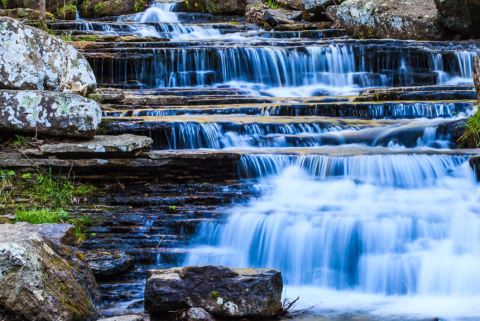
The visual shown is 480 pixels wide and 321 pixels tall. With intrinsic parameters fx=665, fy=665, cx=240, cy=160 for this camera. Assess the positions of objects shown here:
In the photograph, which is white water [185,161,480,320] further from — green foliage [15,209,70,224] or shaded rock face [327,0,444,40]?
shaded rock face [327,0,444,40]

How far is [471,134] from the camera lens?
28.9ft

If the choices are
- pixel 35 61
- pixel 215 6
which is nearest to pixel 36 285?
pixel 35 61

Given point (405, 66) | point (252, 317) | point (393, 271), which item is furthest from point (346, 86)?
point (252, 317)

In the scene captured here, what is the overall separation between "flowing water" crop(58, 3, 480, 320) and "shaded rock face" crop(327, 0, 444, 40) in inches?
77.8

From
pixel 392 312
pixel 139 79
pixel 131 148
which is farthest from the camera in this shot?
pixel 139 79

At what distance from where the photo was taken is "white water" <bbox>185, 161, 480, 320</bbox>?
5668mm

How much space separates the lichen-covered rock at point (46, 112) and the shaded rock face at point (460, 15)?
9.94 meters

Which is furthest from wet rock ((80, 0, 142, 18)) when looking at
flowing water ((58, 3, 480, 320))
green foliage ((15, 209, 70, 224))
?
green foliage ((15, 209, 70, 224))

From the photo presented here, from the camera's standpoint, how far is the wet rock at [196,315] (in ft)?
14.9

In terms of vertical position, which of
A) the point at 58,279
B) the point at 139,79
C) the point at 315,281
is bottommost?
the point at 315,281

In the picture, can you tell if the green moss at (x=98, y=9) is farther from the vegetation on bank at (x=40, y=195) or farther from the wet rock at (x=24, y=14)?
the vegetation on bank at (x=40, y=195)

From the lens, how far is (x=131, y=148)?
7.44m

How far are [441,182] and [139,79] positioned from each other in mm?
6999

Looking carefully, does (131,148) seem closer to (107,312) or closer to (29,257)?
(107,312)
